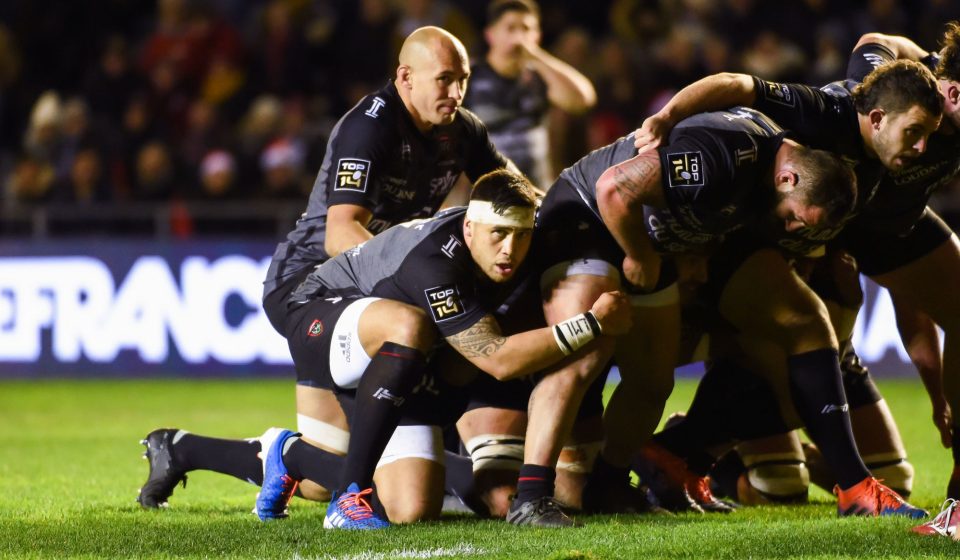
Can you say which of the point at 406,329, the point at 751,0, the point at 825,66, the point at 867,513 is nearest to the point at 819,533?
the point at 867,513

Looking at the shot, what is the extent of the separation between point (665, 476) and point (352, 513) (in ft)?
5.00

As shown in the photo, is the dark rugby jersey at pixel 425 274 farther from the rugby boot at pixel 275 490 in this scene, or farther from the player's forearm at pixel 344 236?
the rugby boot at pixel 275 490

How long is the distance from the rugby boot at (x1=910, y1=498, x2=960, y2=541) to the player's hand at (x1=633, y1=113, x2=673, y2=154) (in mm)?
1686

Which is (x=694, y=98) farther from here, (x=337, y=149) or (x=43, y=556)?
(x=43, y=556)

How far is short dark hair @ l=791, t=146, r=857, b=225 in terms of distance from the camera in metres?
5.18

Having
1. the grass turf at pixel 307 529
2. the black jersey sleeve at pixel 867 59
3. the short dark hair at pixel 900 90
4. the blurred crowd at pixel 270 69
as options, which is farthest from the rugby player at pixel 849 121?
the blurred crowd at pixel 270 69

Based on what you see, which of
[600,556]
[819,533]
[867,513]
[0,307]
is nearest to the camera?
[600,556]

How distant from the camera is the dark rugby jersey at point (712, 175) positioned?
208 inches

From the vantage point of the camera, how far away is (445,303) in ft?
17.2

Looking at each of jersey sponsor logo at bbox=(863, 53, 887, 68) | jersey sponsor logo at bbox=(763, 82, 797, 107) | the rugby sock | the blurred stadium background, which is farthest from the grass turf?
the blurred stadium background

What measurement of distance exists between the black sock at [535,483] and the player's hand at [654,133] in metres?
1.28

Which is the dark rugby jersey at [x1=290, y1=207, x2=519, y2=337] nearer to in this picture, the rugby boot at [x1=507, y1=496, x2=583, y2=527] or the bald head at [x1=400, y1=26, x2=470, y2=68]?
the rugby boot at [x1=507, y1=496, x2=583, y2=527]

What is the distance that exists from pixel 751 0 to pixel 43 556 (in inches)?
412

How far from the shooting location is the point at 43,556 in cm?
465
